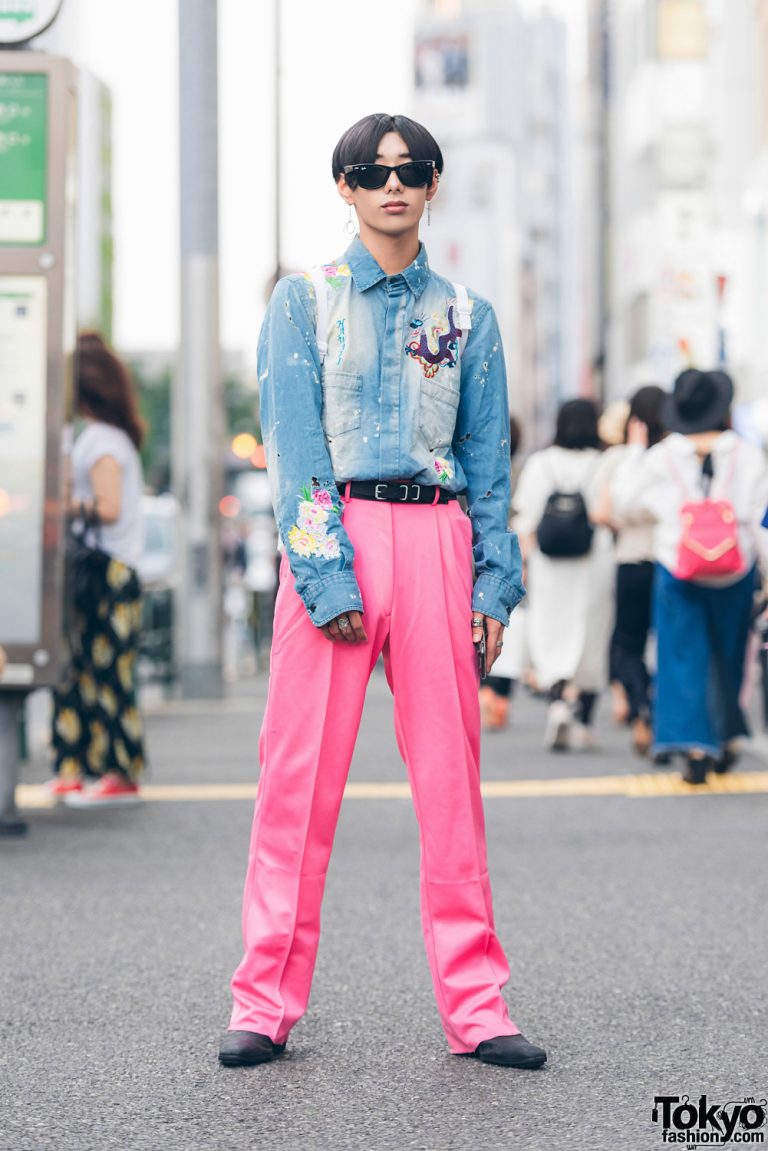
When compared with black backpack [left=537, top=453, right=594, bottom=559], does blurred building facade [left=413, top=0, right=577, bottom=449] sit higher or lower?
higher

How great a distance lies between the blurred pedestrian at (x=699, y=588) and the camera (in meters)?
8.80

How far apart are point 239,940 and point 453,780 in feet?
5.24

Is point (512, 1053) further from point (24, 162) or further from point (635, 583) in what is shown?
point (635, 583)

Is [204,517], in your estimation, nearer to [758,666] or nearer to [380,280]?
[758,666]

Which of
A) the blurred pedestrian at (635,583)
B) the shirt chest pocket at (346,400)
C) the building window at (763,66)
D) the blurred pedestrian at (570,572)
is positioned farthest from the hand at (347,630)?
the building window at (763,66)

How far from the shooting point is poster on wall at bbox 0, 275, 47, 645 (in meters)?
7.63

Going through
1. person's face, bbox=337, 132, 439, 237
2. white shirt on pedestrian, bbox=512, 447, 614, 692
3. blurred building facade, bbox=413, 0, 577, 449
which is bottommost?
white shirt on pedestrian, bbox=512, 447, 614, 692

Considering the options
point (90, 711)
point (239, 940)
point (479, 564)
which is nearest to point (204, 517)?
point (90, 711)

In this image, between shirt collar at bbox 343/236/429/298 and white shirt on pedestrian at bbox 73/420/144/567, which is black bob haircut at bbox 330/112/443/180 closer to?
shirt collar at bbox 343/236/429/298

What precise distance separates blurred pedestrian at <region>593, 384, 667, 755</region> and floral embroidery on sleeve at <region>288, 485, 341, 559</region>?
6076mm

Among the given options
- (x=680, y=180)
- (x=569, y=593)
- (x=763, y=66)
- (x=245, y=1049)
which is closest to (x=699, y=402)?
(x=569, y=593)

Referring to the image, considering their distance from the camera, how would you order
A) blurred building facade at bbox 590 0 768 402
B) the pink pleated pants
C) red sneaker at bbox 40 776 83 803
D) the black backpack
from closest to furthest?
the pink pleated pants < red sneaker at bbox 40 776 83 803 < the black backpack < blurred building facade at bbox 590 0 768 402

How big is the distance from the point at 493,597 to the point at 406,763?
0.38 m

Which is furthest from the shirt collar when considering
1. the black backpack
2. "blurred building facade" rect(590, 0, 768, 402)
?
A: "blurred building facade" rect(590, 0, 768, 402)
